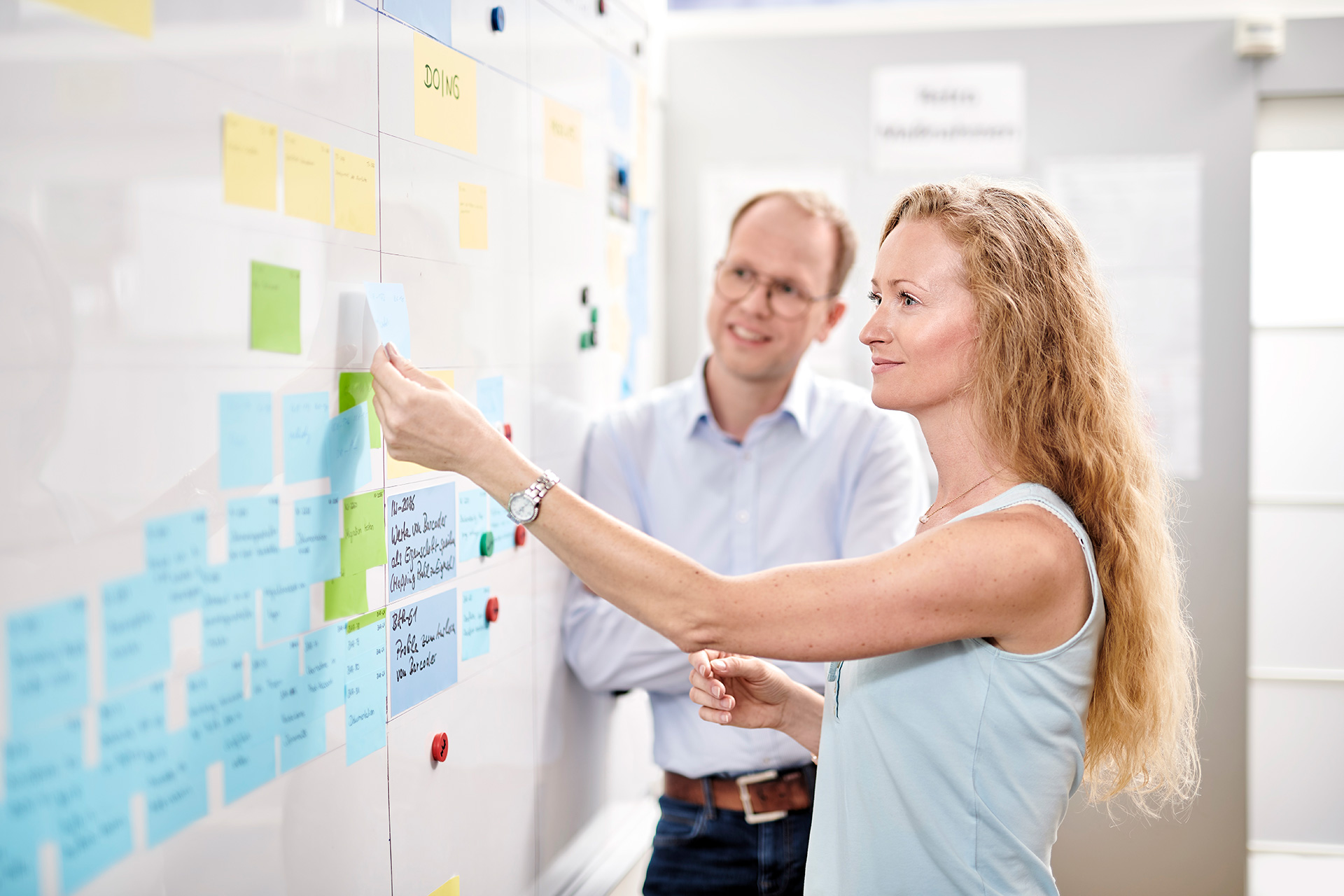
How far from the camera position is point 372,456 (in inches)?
43.0

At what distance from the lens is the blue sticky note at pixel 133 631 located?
2.48 feet

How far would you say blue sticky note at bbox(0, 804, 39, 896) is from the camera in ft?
2.21

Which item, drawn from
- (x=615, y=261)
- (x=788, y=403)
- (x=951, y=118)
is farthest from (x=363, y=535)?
(x=951, y=118)

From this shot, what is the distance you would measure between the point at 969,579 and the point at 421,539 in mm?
621

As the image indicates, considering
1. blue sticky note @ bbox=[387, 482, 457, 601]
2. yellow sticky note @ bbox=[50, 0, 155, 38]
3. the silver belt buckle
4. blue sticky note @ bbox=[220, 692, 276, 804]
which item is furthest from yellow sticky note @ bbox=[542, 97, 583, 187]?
the silver belt buckle

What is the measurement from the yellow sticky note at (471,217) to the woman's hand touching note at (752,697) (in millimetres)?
597

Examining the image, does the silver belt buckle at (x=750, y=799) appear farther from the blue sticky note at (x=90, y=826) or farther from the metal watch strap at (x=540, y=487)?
the blue sticky note at (x=90, y=826)

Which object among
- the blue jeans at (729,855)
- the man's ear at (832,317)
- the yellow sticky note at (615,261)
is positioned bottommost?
the blue jeans at (729,855)

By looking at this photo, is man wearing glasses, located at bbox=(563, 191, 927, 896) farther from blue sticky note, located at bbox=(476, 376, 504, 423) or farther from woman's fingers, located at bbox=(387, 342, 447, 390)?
woman's fingers, located at bbox=(387, 342, 447, 390)

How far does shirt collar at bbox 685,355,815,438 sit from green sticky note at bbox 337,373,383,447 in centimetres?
80

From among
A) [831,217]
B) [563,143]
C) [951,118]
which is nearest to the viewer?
[563,143]

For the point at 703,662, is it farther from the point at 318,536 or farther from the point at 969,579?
the point at 318,536

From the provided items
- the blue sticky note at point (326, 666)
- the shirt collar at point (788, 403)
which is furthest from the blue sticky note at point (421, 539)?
the shirt collar at point (788, 403)

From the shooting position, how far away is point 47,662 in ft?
2.30
